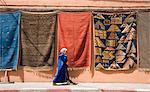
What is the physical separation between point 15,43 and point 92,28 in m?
2.44

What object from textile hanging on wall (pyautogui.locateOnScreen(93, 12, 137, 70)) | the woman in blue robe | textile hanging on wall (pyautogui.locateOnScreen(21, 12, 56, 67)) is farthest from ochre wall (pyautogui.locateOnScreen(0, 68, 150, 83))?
the woman in blue robe

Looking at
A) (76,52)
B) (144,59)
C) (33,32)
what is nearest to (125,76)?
(144,59)

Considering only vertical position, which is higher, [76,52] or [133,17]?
[133,17]

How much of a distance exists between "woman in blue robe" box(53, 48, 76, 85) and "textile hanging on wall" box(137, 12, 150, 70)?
91.8 inches

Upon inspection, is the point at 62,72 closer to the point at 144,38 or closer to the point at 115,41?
the point at 115,41

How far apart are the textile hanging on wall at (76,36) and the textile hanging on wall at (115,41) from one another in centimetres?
25

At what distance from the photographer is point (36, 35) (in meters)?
10.9

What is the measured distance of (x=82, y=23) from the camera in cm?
1090

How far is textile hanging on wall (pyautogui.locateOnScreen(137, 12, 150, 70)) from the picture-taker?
35.3 ft

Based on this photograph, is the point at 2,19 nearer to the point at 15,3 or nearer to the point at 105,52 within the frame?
the point at 15,3

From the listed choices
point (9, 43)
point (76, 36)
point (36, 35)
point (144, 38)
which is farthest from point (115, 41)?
point (9, 43)

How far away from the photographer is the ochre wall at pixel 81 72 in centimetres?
1094

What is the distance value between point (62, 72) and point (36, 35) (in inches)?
60.1

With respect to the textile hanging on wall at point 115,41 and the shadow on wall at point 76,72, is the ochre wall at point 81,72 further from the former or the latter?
the textile hanging on wall at point 115,41
